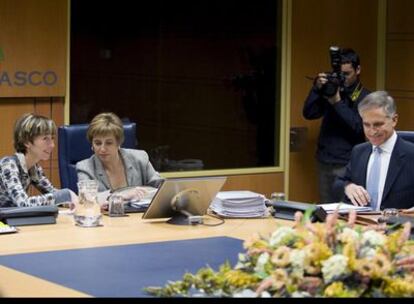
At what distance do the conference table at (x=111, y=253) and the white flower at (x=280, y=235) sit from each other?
0.94ft

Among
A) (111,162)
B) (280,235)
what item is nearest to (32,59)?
(111,162)

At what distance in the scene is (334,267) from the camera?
304 cm

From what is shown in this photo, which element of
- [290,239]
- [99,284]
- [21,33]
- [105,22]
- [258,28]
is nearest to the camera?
[290,239]

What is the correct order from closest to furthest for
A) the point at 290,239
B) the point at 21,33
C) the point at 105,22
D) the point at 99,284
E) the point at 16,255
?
the point at 290,239, the point at 99,284, the point at 16,255, the point at 21,33, the point at 105,22

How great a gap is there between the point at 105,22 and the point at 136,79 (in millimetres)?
510

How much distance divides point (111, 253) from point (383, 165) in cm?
208

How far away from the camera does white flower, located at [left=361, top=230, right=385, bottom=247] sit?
3223 mm

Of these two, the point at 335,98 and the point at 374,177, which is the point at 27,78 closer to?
the point at 335,98

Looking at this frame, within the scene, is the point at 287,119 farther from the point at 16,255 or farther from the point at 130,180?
the point at 16,255

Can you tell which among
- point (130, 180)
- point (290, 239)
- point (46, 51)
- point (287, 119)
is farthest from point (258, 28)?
point (290, 239)

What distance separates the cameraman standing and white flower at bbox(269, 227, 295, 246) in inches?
174

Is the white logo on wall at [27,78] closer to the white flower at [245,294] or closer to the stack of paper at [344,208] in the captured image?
the stack of paper at [344,208]

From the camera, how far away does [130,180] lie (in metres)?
5.88

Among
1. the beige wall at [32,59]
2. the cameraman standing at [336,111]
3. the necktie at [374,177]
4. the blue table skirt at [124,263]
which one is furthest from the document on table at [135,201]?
the cameraman standing at [336,111]
